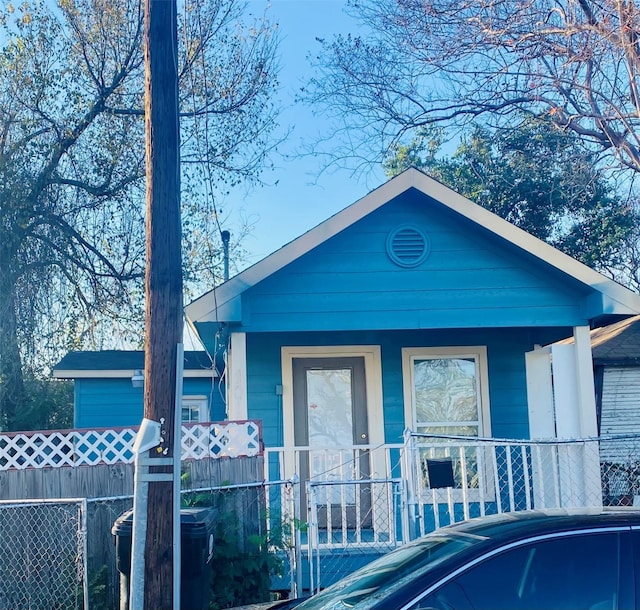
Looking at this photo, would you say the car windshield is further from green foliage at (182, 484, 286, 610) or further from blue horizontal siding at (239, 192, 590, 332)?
blue horizontal siding at (239, 192, 590, 332)

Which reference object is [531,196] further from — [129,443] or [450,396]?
[129,443]

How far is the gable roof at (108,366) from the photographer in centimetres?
1465

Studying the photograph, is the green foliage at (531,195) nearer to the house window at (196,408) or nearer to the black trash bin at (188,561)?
the house window at (196,408)

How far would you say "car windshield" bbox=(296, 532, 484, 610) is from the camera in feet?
10.3

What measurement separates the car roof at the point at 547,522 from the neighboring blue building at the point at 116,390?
454 inches

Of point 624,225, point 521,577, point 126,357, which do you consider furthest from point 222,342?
point 624,225

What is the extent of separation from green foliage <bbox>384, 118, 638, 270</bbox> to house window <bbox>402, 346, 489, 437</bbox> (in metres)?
11.0

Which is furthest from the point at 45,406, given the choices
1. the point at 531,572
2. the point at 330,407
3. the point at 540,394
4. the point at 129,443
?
the point at 531,572

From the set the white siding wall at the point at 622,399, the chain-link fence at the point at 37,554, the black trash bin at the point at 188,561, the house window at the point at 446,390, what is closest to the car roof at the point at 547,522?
the black trash bin at the point at 188,561

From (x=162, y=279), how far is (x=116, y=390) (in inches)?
425

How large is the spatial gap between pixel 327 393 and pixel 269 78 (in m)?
10.7

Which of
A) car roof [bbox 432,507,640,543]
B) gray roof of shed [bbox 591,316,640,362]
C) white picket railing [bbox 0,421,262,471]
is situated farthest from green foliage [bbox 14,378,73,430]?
car roof [bbox 432,507,640,543]

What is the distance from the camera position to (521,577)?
2998 mm

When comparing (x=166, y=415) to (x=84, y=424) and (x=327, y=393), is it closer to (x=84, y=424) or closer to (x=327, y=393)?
(x=327, y=393)
